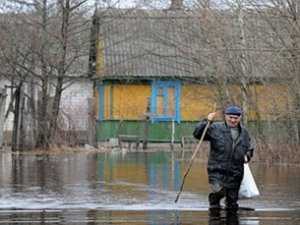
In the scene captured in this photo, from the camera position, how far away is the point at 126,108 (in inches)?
1738

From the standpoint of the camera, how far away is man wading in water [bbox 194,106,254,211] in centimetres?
1416

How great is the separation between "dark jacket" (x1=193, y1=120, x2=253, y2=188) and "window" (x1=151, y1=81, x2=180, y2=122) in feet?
95.6

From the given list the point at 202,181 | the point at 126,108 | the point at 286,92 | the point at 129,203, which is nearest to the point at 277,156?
the point at 286,92

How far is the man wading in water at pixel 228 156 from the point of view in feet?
46.4

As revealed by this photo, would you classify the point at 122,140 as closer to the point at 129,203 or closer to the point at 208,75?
the point at 208,75

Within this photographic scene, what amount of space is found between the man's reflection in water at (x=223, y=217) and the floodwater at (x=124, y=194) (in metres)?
0.01

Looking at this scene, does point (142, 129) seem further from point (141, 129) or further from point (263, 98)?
point (263, 98)

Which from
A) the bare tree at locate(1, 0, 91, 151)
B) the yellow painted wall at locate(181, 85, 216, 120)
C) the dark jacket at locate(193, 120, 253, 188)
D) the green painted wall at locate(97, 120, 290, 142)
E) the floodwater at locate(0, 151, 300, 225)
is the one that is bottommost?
the floodwater at locate(0, 151, 300, 225)

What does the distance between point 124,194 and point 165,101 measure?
88.1 feet

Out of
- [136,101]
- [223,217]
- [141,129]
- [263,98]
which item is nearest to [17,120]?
[141,129]

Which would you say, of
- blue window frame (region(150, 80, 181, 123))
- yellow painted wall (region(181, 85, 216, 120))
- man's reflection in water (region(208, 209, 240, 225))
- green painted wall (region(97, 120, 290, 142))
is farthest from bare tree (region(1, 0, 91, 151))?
man's reflection in water (region(208, 209, 240, 225))

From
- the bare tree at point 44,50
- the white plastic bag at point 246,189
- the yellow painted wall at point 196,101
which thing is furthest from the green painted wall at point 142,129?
the white plastic bag at point 246,189

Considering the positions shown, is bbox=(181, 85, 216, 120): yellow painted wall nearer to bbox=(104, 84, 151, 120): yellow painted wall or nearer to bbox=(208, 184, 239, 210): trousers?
bbox=(104, 84, 151, 120): yellow painted wall

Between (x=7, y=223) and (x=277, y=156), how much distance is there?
1487 centimetres
